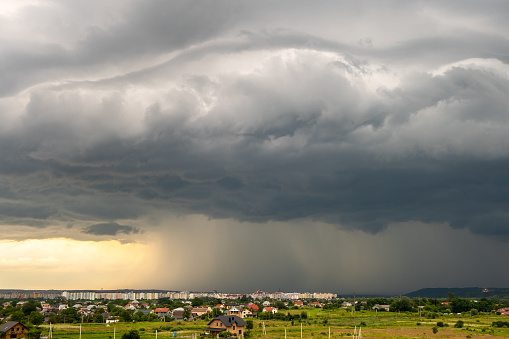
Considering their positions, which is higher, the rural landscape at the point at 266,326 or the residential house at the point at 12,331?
the residential house at the point at 12,331

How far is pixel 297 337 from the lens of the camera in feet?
265

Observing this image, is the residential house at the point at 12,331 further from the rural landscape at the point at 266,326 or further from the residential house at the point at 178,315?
the residential house at the point at 178,315

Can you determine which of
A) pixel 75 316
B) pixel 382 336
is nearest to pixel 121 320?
pixel 75 316

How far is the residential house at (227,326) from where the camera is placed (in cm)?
8956

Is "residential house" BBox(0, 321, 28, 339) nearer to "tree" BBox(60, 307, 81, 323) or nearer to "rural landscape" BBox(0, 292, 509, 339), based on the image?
"rural landscape" BBox(0, 292, 509, 339)

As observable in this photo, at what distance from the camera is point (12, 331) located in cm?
7875

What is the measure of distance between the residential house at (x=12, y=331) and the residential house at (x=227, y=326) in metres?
32.5

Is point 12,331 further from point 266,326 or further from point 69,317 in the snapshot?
point 266,326

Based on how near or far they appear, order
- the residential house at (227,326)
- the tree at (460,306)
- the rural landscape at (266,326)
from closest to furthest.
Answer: the rural landscape at (266,326) < the residential house at (227,326) < the tree at (460,306)

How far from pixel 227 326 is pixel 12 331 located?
37.6m

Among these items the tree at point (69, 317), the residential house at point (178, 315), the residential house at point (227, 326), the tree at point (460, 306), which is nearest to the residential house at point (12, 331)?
the residential house at point (227, 326)

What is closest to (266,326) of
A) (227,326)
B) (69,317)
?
(227,326)

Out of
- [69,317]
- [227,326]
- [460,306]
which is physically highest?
[227,326]

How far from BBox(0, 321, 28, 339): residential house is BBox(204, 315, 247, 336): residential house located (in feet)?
107
